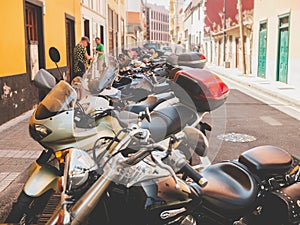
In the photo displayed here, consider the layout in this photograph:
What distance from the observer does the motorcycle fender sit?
3217 millimetres

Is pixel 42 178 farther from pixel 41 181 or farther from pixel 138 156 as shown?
pixel 138 156

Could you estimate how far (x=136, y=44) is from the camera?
8.28 m

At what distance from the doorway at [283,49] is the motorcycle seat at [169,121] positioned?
15297mm

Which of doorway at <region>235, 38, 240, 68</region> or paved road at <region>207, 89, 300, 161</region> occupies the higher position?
doorway at <region>235, 38, 240, 68</region>

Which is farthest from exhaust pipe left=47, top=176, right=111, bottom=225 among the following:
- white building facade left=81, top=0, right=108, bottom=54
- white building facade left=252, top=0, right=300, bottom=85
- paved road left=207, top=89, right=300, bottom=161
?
white building facade left=81, top=0, right=108, bottom=54

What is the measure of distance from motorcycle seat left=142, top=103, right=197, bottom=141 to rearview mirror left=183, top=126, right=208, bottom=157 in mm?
79

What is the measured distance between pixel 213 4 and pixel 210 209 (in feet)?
134

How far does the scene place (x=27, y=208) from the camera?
3.42 metres

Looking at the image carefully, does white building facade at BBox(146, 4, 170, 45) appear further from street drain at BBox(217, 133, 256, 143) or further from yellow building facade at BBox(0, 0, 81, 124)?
street drain at BBox(217, 133, 256, 143)

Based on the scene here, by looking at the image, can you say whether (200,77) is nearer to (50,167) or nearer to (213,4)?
(50,167)

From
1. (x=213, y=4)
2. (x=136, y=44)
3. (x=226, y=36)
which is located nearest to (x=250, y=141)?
(x=136, y=44)

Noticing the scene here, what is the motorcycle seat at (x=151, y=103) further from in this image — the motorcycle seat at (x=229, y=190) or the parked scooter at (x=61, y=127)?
the motorcycle seat at (x=229, y=190)

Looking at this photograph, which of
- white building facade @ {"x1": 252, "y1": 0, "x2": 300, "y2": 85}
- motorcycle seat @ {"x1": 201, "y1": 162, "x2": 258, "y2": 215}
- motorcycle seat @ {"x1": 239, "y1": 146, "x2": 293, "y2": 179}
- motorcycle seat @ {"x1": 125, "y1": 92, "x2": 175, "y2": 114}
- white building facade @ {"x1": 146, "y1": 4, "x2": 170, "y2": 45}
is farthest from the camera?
white building facade @ {"x1": 146, "y1": 4, "x2": 170, "y2": 45}

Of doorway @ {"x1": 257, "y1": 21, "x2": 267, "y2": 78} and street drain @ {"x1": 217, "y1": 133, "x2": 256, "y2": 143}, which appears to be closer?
street drain @ {"x1": 217, "y1": 133, "x2": 256, "y2": 143}
